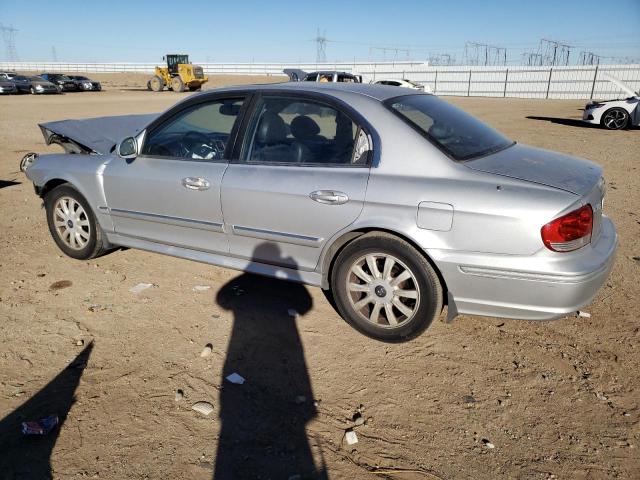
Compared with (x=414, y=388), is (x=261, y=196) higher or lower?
higher

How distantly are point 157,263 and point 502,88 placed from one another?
4262 cm

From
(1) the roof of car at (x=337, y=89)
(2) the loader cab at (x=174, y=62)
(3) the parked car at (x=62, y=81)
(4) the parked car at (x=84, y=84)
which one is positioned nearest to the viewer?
(1) the roof of car at (x=337, y=89)

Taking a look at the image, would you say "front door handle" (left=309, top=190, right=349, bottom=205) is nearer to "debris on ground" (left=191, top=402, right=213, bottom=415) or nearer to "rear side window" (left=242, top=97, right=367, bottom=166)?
"rear side window" (left=242, top=97, right=367, bottom=166)

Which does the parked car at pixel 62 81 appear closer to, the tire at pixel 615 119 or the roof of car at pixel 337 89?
the tire at pixel 615 119

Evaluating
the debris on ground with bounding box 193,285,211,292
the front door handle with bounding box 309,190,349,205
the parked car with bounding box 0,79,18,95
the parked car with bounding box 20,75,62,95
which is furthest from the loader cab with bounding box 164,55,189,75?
the front door handle with bounding box 309,190,349,205

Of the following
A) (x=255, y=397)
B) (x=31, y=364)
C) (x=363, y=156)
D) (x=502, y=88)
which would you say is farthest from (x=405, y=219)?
(x=502, y=88)

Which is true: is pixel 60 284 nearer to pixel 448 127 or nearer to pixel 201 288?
pixel 201 288

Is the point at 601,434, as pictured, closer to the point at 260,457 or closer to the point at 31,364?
the point at 260,457

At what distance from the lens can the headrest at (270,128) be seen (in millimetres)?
3689

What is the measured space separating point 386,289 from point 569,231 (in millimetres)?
1141

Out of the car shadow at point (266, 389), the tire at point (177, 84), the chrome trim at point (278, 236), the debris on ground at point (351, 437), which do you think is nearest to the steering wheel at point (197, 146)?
the chrome trim at point (278, 236)

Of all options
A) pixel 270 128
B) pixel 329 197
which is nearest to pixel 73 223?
pixel 270 128

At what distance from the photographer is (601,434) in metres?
2.50

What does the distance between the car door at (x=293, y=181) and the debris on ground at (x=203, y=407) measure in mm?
1209
